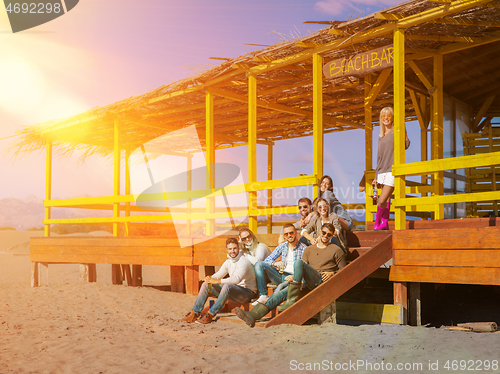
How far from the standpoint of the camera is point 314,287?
6.16m

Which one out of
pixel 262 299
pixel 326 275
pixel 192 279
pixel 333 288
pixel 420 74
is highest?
pixel 420 74

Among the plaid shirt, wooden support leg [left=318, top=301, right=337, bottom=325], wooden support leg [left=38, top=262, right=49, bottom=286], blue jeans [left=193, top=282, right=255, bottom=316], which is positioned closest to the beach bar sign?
the plaid shirt

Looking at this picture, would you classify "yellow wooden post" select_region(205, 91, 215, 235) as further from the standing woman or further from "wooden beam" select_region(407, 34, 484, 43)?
"wooden beam" select_region(407, 34, 484, 43)

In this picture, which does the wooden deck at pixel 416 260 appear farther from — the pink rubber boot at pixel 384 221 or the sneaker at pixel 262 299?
the sneaker at pixel 262 299

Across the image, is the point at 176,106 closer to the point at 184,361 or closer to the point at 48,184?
the point at 48,184

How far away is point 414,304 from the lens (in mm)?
6344

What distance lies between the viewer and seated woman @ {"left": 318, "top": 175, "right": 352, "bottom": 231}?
21.7ft

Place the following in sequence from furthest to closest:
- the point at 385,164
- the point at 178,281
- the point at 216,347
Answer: the point at 178,281
the point at 385,164
the point at 216,347

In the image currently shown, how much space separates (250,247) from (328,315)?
170 centimetres

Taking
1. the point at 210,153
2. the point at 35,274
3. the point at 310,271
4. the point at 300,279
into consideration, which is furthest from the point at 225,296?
the point at 35,274

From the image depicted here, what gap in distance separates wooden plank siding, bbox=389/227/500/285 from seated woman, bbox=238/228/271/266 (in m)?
1.80

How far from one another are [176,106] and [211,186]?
2178 millimetres

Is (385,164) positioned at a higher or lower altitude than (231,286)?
higher

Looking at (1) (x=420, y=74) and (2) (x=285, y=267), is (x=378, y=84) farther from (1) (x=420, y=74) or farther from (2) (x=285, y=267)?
(2) (x=285, y=267)
